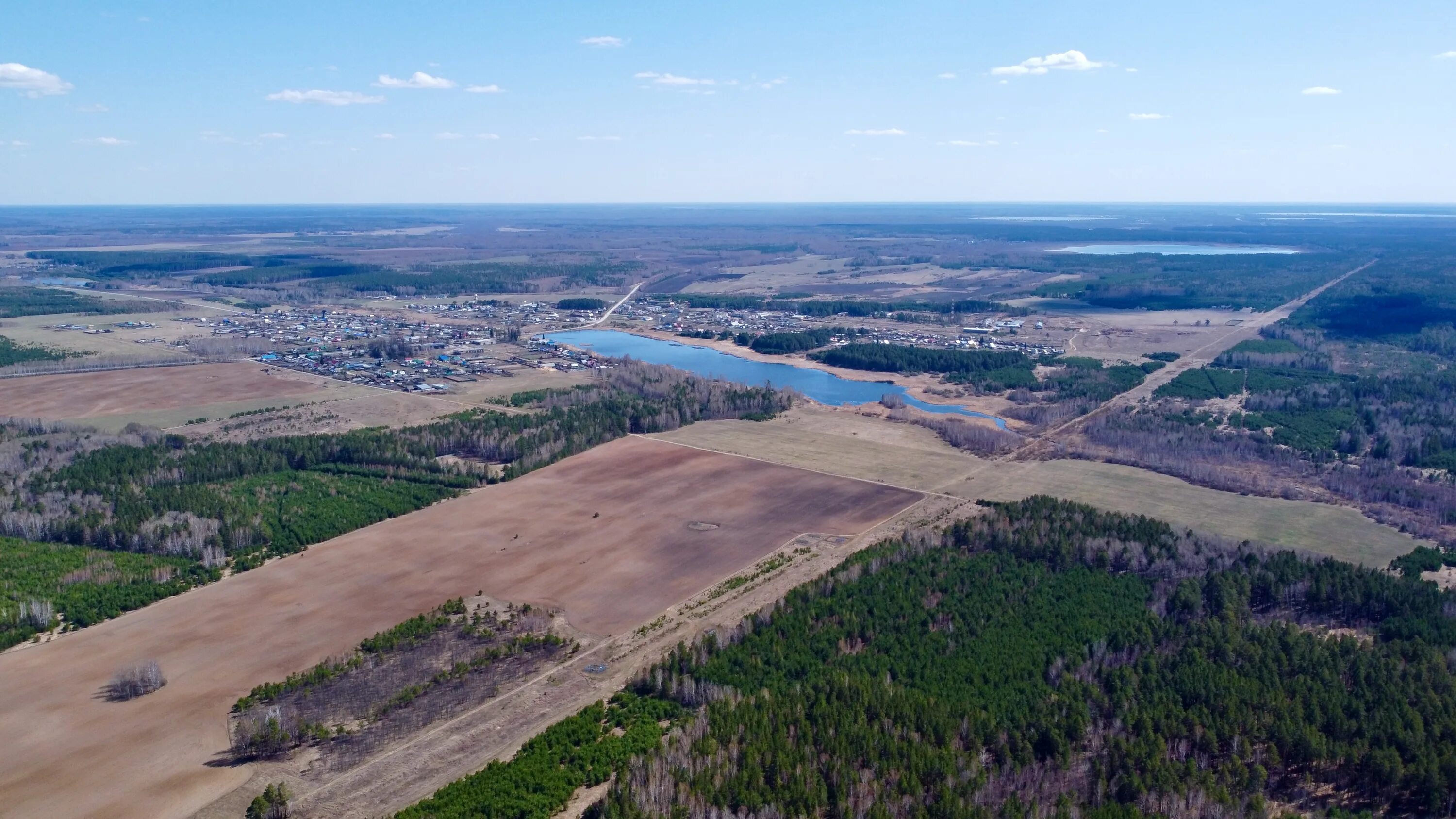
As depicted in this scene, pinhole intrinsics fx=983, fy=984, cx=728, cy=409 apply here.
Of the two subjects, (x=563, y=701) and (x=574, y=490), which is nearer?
(x=563, y=701)

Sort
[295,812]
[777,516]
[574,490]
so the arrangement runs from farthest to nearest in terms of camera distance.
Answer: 1. [574,490]
2. [777,516]
3. [295,812]

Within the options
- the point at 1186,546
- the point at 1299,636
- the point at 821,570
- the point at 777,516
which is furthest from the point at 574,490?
the point at 1299,636

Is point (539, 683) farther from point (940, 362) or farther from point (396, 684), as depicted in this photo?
point (940, 362)

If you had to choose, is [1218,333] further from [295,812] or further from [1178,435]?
[295,812]

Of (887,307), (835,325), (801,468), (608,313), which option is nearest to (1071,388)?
(801,468)

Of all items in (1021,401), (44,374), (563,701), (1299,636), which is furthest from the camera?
(44,374)

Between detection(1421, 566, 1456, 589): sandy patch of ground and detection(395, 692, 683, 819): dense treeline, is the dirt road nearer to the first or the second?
detection(1421, 566, 1456, 589): sandy patch of ground

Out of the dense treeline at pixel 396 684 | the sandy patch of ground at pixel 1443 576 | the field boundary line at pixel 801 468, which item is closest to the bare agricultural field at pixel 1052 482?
the field boundary line at pixel 801 468

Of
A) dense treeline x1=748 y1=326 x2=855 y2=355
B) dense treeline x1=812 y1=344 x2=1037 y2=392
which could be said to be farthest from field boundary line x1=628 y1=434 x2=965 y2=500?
dense treeline x1=748 y1=326 x2=855 y2=355
